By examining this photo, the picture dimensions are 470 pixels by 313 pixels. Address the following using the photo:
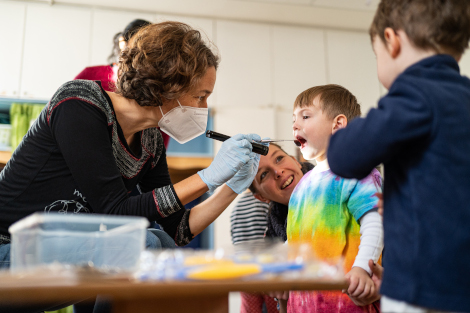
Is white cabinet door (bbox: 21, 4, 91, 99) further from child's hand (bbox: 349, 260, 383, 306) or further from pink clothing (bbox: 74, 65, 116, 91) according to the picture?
child's hand (bbox: 349, 260, 383, 306)

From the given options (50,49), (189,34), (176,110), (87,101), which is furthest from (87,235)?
(50,49)

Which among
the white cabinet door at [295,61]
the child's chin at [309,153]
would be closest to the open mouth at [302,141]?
the child's chin at [309,153]

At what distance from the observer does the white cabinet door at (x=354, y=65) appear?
12.7 ft

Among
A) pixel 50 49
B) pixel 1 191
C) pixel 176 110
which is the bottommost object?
pixel 1 191

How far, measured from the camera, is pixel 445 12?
2.36 ft

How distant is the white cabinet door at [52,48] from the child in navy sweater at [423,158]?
→ 3025mm

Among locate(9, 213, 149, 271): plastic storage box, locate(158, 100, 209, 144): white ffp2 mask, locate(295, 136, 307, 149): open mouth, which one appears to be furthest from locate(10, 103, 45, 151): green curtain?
locate(9, 213, 149, 271): plastic storage box

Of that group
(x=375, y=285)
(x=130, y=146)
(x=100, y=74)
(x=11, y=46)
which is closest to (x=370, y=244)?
(x=375, y=285)

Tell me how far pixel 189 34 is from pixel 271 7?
2315mm

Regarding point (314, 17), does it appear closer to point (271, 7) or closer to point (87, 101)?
point (271, 7)

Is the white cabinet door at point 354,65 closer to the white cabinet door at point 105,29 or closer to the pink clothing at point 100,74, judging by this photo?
the white cabinet door at point 105,29

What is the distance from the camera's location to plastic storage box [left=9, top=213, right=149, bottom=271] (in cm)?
63

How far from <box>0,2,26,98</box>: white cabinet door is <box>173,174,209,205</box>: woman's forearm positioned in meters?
2.56

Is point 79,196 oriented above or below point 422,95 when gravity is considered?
below
